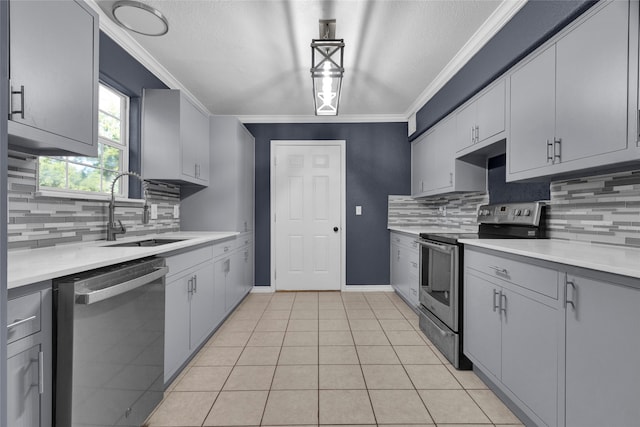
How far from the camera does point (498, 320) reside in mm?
1734

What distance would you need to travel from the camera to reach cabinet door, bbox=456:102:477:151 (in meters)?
2.59

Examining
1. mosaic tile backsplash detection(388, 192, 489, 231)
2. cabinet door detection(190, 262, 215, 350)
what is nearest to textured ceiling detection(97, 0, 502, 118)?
mosaic tile backsplash detection(388, 192, 489, 231)

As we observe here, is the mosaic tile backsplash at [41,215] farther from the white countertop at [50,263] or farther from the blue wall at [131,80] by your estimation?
the blue wall at [131,80]

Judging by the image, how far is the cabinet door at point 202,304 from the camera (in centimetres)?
221

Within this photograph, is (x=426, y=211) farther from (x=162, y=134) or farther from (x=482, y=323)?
(x=162, y=134)

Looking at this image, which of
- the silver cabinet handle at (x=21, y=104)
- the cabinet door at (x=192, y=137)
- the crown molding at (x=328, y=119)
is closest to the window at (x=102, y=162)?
the cabinet door at (x=192, y=137)

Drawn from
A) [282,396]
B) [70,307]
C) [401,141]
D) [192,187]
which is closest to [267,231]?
[192,187]

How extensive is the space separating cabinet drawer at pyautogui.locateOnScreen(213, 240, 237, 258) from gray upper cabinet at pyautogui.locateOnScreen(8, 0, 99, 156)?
1.28m

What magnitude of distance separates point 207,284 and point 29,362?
151cm

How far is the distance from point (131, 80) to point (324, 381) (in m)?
2.84

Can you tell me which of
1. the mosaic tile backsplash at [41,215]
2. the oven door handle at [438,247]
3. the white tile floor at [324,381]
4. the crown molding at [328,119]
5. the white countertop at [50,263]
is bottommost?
the white tile floor at [324,381]

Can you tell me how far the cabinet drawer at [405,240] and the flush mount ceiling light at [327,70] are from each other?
1634 mm

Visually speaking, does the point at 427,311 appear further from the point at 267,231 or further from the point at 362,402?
the point at 267,231

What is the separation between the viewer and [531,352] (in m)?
1.46
